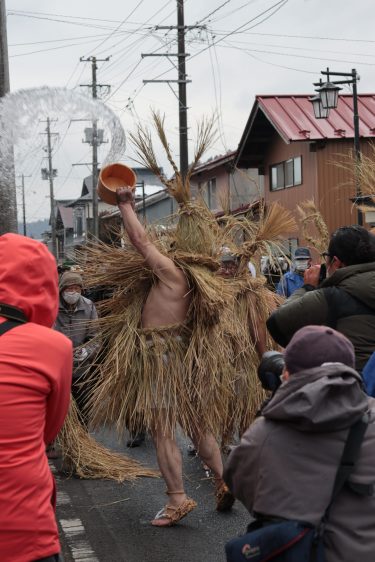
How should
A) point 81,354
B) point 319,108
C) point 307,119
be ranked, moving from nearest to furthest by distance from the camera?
point 81,354
point 319,108
point 307,119

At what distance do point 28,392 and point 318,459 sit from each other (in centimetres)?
93

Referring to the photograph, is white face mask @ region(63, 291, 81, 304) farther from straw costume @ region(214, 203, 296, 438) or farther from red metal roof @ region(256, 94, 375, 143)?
red metal roof @ region(256, 94, 375, 143)

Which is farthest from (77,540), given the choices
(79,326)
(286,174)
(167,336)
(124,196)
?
(286,174)

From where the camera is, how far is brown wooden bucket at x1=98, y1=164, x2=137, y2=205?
218 inches

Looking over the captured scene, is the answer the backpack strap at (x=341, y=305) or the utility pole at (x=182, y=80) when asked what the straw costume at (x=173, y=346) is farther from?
the utility pole at (x=182, y=80)

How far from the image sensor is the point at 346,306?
4156 mm

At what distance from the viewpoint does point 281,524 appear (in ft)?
8.21

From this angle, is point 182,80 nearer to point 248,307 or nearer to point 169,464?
point 248,307

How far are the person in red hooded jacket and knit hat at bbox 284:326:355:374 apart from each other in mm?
750

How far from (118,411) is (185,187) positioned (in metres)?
1.53

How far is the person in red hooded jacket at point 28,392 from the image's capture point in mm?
2668

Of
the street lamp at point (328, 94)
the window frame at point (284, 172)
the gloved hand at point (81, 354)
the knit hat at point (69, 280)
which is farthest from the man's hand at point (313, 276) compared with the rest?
the window frame at point (284, 172)

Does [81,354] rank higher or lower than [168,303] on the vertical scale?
lower

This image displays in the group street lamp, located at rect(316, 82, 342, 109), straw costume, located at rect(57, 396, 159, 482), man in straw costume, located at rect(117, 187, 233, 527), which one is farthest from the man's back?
street lamp, located at rect(316, 82, 342, 109)
